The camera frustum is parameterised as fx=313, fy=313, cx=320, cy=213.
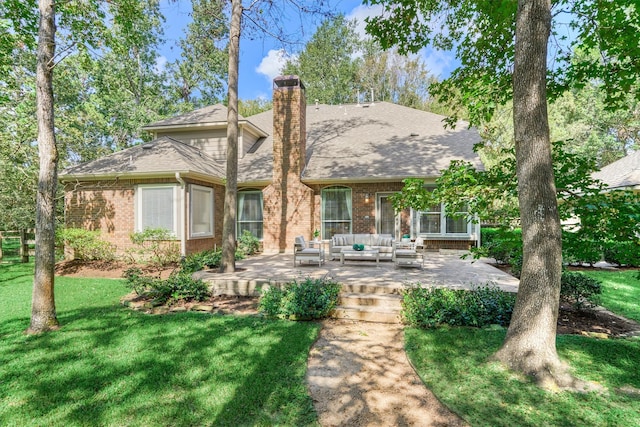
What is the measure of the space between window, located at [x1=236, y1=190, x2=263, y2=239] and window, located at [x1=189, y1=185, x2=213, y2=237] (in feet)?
4.37

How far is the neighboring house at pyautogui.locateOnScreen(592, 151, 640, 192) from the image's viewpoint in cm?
1297

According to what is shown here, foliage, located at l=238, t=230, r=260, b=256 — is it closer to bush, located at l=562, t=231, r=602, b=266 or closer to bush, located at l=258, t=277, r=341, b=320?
bush, located at l=258, t=277, r=341, b=320

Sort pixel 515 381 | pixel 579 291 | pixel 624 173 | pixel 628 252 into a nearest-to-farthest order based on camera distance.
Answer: pixel 515 381
pixel 628 252
pixel 579 291
pixel 624 173

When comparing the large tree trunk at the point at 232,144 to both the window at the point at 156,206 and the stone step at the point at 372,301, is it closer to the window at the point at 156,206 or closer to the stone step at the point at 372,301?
the window at the point at 156,206

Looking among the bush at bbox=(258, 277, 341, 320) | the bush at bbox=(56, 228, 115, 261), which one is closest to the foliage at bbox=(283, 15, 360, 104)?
the bush at bbox=(56, 228, 115, 261)

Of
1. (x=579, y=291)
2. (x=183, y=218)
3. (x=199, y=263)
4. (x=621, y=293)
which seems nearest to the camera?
(x=579, y=291)

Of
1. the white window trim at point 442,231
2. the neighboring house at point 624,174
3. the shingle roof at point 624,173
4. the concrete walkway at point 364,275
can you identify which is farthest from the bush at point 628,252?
the shingle roof at point 624,173

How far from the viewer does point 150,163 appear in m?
10.5

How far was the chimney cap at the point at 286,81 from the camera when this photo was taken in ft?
40.2

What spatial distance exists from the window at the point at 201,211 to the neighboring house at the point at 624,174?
51.0ft

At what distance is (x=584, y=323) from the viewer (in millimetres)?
5145

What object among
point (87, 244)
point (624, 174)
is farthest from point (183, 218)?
point (624, 174)

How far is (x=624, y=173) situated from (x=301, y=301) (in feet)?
57.5

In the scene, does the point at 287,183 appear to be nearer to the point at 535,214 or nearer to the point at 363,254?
the point at 363,254
